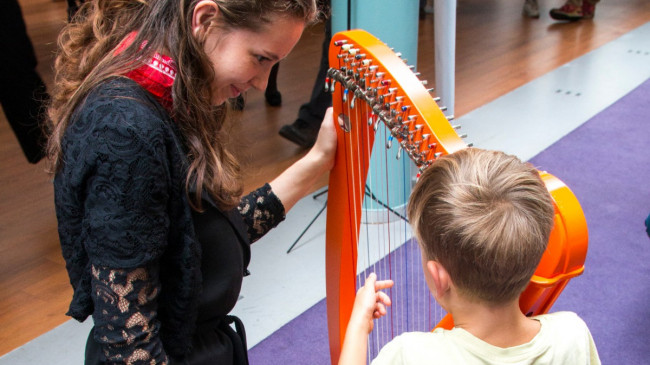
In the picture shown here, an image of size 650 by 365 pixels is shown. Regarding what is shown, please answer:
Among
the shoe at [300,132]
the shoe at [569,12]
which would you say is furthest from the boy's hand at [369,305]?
the shoe at [569,12]

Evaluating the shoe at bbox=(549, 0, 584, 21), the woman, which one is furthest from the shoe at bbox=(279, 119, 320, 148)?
the shoe at bbox=(549, 0, 584, 21)

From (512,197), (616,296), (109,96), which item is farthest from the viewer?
(616,296)

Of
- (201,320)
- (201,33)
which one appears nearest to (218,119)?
(201,33)

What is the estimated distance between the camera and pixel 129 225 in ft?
3.37

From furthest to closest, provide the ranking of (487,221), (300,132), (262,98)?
(262,98), (300,132), (487,221)

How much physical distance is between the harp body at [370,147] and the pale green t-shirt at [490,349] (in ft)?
0.25

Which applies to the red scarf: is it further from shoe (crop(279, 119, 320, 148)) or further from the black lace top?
shoe (crop(279, 119, 320, 148))

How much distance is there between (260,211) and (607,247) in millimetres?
1895

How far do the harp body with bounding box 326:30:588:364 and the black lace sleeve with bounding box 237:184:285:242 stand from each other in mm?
174

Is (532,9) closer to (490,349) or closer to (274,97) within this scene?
(274,97)

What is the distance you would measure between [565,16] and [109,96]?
19.5 ft

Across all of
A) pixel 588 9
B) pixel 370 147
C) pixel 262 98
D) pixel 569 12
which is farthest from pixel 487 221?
pixel 588 9

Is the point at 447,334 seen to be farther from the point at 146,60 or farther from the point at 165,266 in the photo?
the point at 146,60

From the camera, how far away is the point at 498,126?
404 centimetres
